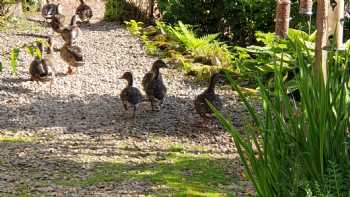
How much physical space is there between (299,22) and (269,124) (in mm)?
9957

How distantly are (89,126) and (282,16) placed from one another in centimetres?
359

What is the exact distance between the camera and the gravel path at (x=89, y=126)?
6.62 metres

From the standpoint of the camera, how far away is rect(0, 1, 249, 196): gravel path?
6.62 metres

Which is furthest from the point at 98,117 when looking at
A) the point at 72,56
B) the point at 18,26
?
the point at 18,26

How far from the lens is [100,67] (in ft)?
39.1

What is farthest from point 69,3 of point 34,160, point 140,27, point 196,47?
point 34,160

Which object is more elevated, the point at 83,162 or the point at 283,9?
the point at 283,9

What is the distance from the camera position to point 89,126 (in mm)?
8375

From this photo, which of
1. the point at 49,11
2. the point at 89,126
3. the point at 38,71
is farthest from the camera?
the point at 49,11

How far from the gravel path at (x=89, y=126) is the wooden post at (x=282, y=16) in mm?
1246

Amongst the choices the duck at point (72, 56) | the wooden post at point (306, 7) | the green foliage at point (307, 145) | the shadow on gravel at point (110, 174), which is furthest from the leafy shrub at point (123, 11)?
the green foliage at point (307, 145)

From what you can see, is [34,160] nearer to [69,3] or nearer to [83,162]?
[83,162]

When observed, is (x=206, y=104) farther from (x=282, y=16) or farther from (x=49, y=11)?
(x=49, y=11)

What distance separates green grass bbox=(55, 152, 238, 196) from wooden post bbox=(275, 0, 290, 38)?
3651mm
